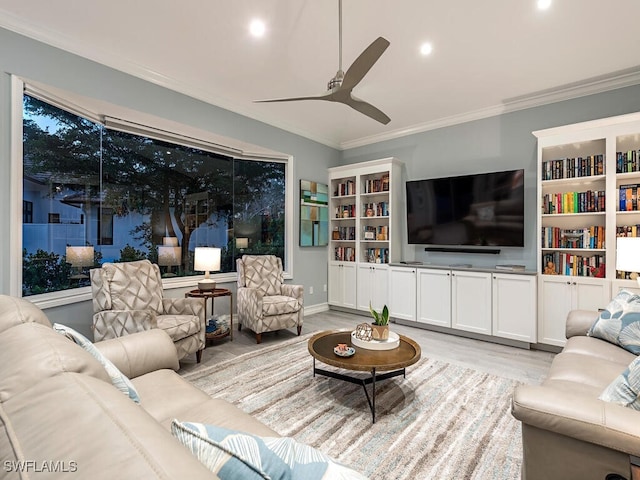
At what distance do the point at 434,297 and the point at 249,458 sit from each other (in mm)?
4126

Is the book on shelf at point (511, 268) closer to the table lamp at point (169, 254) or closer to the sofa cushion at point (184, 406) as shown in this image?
the sofa cushion at point (184, 406)

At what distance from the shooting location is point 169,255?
4012 millimetres

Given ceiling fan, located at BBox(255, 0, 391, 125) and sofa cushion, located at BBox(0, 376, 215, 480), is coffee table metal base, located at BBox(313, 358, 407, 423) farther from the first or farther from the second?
ceiling fan, located at BBox(255, 0, 391, 125)

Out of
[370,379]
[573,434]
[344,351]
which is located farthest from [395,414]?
[573,434]

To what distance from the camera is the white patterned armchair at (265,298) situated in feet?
12.4

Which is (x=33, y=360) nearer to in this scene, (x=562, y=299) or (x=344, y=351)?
(x=344, y=351)

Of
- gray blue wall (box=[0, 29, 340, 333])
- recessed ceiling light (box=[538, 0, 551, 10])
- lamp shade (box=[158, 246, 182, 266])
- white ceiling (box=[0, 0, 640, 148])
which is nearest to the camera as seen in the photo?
recessed ceiling light (box=[538, 0, 551, 10])

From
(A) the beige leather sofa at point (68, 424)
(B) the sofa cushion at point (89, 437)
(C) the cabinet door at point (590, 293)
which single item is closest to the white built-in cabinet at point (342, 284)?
(C) the cabinet door at point (590, 293)

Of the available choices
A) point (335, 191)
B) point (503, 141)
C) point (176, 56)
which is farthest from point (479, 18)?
point (335, 191)

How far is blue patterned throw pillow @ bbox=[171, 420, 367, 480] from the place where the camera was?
0.63 m

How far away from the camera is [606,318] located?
7.79 feet

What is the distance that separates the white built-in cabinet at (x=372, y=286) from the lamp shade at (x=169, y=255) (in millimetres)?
2696

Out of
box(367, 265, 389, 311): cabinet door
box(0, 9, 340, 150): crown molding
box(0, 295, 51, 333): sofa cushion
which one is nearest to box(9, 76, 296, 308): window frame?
box(0, 9, 340, 150): crown molding

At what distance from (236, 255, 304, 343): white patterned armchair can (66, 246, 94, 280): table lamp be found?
1.59 m
